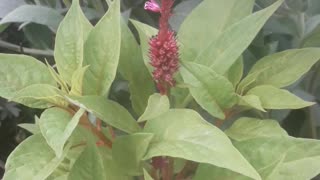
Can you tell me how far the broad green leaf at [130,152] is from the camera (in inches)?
31.2

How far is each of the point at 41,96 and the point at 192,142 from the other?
0.21m

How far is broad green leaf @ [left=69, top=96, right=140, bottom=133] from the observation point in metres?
0.75

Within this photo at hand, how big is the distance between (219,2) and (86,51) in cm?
22

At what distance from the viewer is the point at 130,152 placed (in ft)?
2.68

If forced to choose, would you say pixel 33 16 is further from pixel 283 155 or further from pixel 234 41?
pixel 283 155

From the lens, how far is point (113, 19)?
796 mm

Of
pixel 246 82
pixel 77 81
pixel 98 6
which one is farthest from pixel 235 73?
pixel 98 6

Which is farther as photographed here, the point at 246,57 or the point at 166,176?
the point at 246,57

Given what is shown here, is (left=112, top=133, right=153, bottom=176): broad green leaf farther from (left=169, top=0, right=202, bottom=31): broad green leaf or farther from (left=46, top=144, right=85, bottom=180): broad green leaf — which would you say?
(left=169, top=0, right=202, bottom=31): broad green leaf

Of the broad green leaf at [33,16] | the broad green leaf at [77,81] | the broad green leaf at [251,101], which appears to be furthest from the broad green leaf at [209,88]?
the broad green leaf at [33,16]

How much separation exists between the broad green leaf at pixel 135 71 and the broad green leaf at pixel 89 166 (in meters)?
0.16

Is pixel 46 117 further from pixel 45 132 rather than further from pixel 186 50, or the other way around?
pixel 186 50

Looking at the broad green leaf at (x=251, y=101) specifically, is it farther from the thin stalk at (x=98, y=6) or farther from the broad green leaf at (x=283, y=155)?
the thin stalk at (x=98, y=6)

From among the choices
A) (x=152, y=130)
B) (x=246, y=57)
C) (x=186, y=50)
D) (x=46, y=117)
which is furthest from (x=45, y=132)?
(x=246, y=57)
